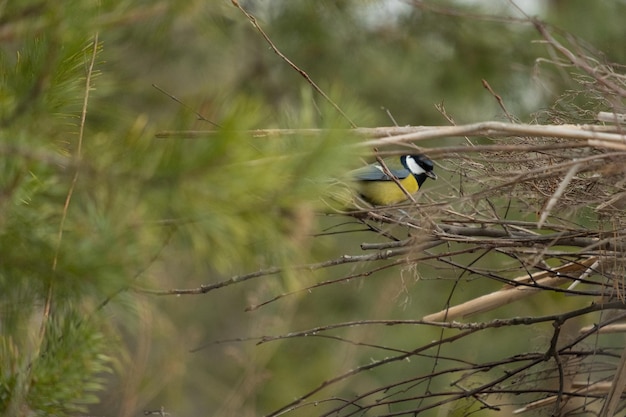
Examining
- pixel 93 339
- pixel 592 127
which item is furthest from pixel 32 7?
pixel 592 127

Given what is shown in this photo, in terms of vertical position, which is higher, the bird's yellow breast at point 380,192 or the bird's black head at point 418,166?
the bird's yellow breast at point 380,192

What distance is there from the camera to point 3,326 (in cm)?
153

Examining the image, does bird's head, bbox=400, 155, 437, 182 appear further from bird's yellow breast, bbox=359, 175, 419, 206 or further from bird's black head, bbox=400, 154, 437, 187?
bird's yellow breast, bbox=359, 175, 419, 206

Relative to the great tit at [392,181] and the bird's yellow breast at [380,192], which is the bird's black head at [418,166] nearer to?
the great tit at [392,181]

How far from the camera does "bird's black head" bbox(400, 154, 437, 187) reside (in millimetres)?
4227

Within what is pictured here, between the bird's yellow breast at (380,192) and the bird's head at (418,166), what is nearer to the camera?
the bird's yellow breast at (380,192)

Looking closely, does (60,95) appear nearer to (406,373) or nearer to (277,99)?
(277,99)

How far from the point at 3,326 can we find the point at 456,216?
1.23 m

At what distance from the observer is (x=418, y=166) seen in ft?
14.2

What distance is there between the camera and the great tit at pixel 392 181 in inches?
148

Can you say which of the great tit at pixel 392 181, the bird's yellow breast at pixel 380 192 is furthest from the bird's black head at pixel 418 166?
the bird's yellow breast at pixel 380 192

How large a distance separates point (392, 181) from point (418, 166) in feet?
2.12

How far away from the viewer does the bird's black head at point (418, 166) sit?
423 centimetres

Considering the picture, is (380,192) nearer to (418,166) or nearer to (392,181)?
(392,181)
